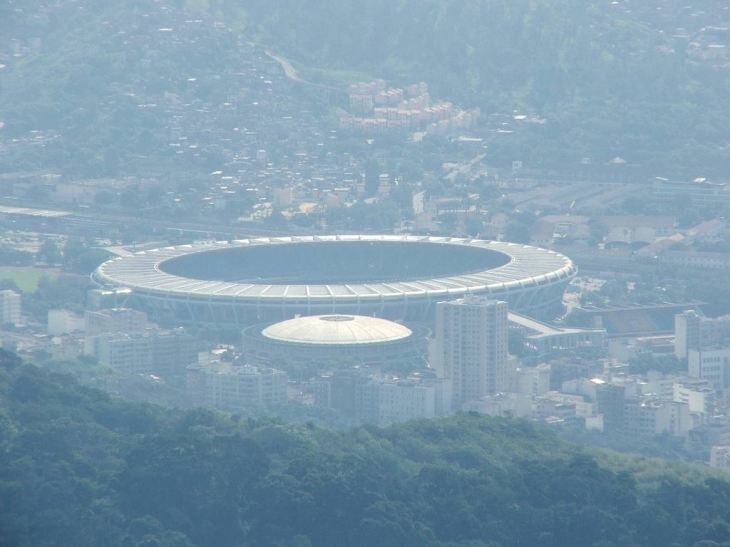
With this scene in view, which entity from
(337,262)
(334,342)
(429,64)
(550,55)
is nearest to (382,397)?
(334,342)

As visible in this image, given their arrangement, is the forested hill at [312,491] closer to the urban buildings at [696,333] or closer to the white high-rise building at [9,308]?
the urban buildings at [696,333]

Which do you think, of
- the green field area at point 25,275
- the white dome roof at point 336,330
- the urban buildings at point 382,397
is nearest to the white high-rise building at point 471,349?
the urban buildings at point 382,397

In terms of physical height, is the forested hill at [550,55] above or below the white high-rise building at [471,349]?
above

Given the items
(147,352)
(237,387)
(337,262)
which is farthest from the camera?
(337,262)

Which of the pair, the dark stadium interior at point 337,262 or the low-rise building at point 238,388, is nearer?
the low-rise building at point 238,388

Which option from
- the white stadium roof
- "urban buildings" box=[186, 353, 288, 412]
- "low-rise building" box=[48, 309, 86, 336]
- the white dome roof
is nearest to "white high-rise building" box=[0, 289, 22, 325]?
"low-rise building" box=[48, 309, 86, 336]

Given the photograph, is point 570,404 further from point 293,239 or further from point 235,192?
point 235,192

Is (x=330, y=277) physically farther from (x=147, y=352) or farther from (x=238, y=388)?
(x=238, y=388)

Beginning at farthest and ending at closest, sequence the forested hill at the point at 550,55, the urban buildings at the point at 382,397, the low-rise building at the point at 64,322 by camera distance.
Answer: the forested hill at the point at 550,55 → the low-rise building at the point at 64,322 → the urban buildings at the point at 382,397
